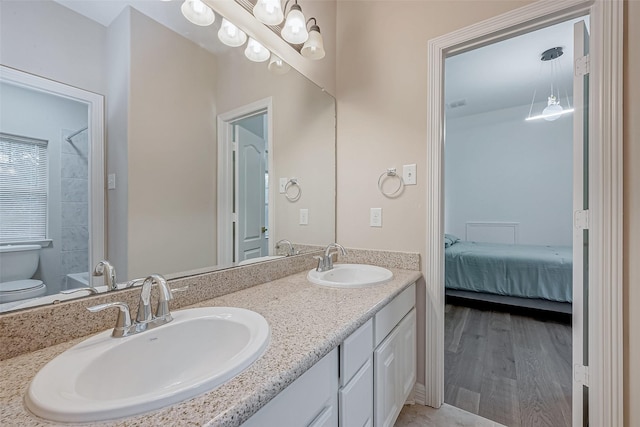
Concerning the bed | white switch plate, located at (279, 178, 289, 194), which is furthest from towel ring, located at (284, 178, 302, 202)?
the bed

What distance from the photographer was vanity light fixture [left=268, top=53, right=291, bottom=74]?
1451mm

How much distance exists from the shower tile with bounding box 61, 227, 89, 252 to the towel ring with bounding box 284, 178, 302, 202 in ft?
3.21

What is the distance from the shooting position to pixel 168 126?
3.34ft

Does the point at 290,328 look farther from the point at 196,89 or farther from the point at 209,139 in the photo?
the point at 196,89

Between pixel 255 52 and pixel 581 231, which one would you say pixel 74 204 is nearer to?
pixel 255 52

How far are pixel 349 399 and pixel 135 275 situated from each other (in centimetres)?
82

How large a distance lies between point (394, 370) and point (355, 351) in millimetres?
474

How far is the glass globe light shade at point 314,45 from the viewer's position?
1.50m

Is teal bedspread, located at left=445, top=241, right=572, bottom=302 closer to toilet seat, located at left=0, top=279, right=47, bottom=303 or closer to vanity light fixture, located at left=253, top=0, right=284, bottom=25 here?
vanity light fixture, located at left=253, top=0, right=284, bottom=25

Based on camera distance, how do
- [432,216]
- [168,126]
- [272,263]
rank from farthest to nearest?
[432,216], [272,263], [168,126]

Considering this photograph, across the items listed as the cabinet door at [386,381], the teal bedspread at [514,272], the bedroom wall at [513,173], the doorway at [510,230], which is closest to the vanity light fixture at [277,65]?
the doorway at [510,230]

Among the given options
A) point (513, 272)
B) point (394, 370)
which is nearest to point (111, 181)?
point (394, 370)

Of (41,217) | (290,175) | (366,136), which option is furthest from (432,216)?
(41,217)

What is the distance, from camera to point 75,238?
2.55 feet
